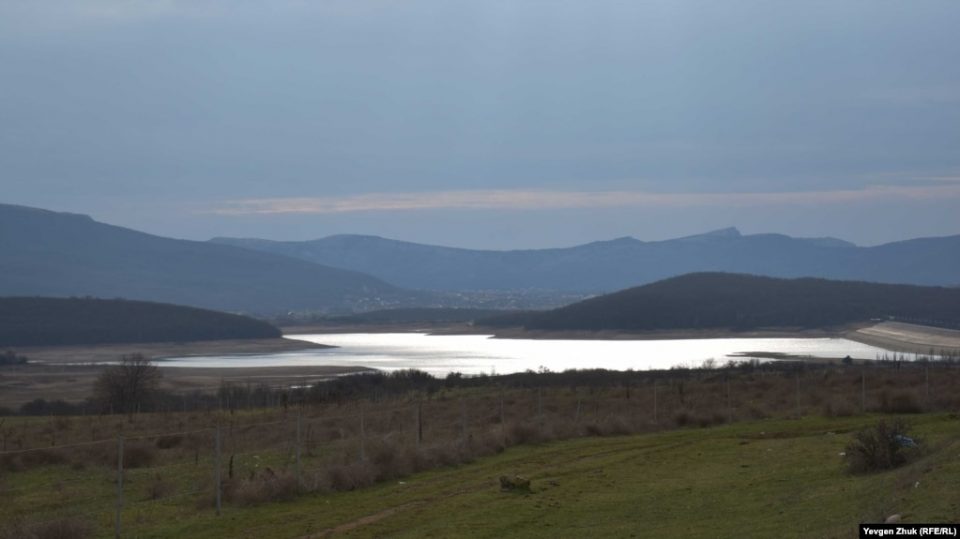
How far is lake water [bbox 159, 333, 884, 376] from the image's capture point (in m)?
85.1

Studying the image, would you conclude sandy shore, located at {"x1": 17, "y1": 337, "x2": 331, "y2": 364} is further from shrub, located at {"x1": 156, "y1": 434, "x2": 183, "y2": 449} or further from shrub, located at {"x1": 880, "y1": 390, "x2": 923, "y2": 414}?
shrub, located at {"x1": 880, "y1": 390, "x2": 923, "y2": 414}

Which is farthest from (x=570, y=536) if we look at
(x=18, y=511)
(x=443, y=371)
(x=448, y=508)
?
(x=443, y=371)

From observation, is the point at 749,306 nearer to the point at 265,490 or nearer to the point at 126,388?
the point at 126,388

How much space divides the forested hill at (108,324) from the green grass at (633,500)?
12103 cm

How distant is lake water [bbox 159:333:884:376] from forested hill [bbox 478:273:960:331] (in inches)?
562

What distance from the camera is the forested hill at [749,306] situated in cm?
13062

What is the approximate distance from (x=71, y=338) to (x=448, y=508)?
126773 mm

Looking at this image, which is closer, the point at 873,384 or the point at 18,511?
the point at 18,511

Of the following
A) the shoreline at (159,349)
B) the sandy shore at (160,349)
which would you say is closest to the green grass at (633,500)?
the shoreline at (159,349)

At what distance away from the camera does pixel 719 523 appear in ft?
52.0

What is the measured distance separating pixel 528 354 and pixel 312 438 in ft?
241

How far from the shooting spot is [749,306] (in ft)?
477

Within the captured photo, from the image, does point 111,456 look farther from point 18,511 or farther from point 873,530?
point 873,530

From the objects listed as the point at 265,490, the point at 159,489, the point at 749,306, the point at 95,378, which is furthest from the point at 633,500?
the point at 749,306
